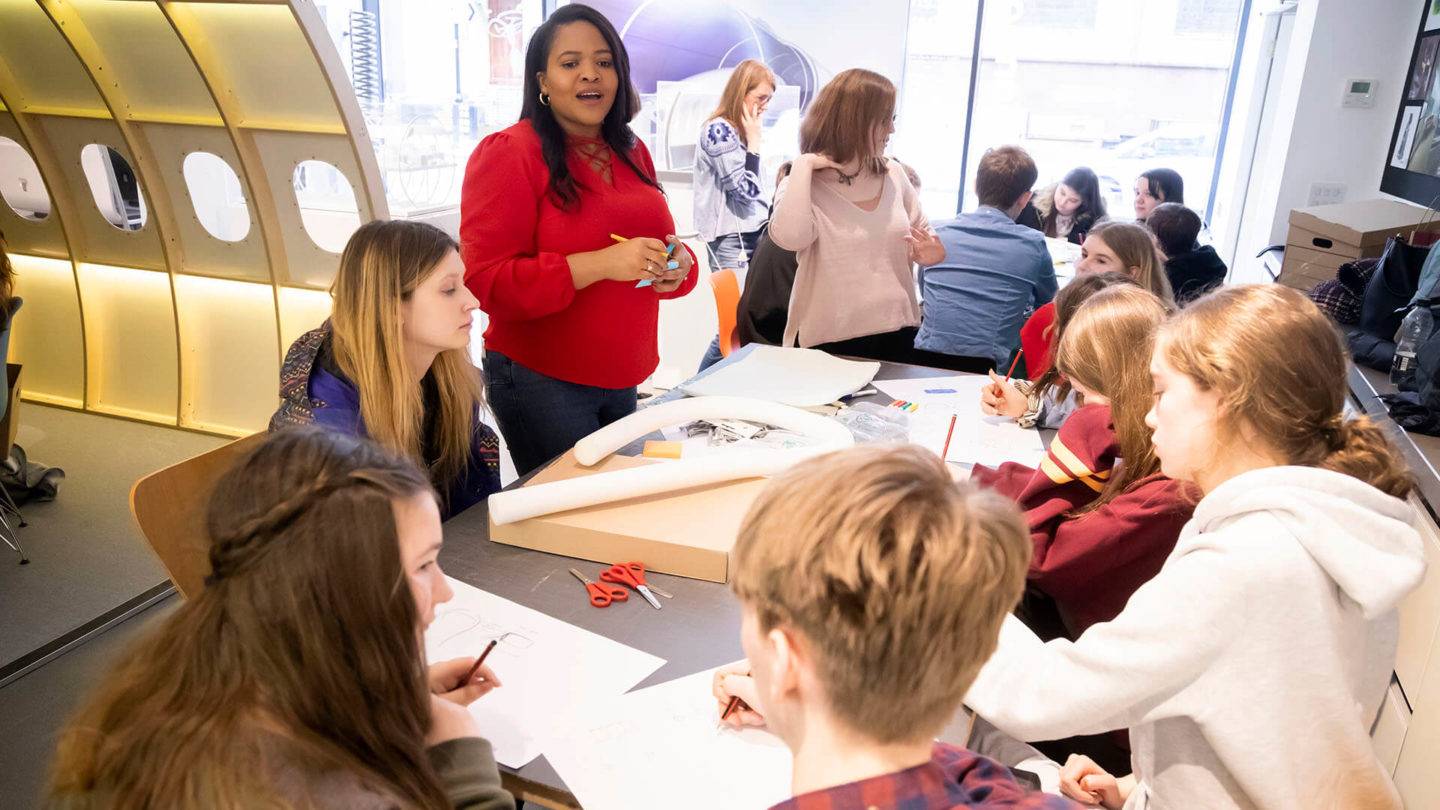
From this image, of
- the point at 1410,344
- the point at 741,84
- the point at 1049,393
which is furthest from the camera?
the point at 741,84

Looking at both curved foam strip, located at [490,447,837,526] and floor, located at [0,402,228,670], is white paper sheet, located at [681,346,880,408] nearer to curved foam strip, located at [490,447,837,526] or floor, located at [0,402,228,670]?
curved foam strip, located at [490,447,837,526]

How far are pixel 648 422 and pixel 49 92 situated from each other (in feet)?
10.6

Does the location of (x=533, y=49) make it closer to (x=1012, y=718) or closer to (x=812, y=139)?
(x=812, y=139)

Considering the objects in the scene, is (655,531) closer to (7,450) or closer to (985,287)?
(985,287)

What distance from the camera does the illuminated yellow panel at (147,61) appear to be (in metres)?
3.25

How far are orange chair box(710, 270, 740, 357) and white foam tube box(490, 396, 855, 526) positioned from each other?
1.49 metres

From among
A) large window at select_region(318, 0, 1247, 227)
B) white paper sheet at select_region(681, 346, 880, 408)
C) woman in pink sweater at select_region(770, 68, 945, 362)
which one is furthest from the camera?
large window at select_region(318, 0, 1247, 227)

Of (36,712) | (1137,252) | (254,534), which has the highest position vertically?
(1137,252)

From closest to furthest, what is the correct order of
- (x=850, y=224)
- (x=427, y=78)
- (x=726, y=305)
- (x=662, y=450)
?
(x=662, y=450) → (x=850, y=224) → (x=726, y=305) → (x=427, y=78)

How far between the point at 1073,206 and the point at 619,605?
4.18 m

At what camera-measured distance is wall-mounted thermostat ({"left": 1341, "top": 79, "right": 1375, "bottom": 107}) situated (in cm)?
423

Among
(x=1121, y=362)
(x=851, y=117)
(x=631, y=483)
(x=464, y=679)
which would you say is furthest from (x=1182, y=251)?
(x=464, y=679)

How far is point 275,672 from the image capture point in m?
0.88

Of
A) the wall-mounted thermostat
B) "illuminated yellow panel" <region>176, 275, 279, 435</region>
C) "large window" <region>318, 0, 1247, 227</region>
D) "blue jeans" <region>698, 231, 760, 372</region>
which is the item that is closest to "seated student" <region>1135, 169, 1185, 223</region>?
the wall-mounted thermostat
